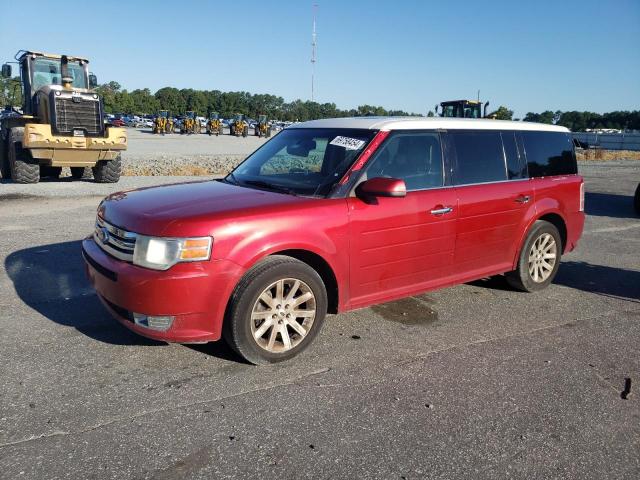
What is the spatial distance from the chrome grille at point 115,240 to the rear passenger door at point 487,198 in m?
2.76

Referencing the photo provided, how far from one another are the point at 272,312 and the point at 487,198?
2.41m

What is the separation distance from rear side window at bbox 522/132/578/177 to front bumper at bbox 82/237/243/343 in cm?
355

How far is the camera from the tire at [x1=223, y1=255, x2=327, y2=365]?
3.53 metres

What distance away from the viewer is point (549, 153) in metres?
5.70

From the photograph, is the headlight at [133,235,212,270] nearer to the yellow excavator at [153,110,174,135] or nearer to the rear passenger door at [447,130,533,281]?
the rear passenger door at [447,130,533,281]

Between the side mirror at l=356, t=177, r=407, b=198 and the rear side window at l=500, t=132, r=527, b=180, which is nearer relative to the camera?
the side mirror at l=356, t=177, r=407, b=198

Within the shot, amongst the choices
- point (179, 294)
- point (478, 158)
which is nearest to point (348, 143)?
point (478, 158)

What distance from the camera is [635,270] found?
22.2 feet

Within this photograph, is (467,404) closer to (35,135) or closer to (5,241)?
(5,241)

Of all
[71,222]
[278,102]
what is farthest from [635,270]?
[278,102]

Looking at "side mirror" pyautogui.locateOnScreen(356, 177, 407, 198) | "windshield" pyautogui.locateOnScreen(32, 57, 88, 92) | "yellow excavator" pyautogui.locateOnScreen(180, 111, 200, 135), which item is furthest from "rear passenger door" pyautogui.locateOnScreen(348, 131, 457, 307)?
"yellow excavator" pyautogui.locateOnScreen(180, 111, 200, 135)

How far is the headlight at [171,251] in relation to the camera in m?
3.34

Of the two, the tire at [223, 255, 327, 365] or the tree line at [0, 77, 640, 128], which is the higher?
the tree line at [0, 77, 640, 128]

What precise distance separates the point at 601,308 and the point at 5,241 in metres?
7.28
